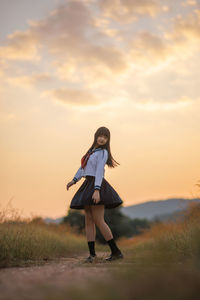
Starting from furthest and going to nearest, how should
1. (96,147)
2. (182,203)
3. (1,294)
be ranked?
(182,203), (96,147), (1,294)

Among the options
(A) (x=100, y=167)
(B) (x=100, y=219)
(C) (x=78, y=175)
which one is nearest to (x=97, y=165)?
(A) (x=100, y=167)

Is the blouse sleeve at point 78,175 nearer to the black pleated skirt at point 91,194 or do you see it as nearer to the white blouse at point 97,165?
the white blouse at point 97,165

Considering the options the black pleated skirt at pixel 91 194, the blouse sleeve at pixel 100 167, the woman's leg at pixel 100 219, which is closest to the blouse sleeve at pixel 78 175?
the black pleated skirt at pixel 91 194

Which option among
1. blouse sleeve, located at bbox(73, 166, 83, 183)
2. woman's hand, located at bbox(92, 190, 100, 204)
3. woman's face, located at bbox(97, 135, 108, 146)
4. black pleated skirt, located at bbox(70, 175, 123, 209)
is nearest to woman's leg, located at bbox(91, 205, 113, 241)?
black pleated skirt, located at bbox(70, 175, 123, 209)

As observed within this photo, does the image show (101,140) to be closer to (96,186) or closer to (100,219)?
(96,186)

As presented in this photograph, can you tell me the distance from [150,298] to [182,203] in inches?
185

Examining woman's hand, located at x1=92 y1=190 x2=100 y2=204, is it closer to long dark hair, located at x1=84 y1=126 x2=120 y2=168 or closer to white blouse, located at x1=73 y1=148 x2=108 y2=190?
white blouse, located at x1=73 y1=148 x2=108 y2=190

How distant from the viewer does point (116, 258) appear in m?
5.21

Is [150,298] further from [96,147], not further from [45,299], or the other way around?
[96,147]

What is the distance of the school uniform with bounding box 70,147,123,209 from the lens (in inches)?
202

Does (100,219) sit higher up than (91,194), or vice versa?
(91,194)

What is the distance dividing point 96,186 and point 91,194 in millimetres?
177

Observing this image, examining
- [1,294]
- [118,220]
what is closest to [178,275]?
[1,294]

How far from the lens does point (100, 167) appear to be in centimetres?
522
